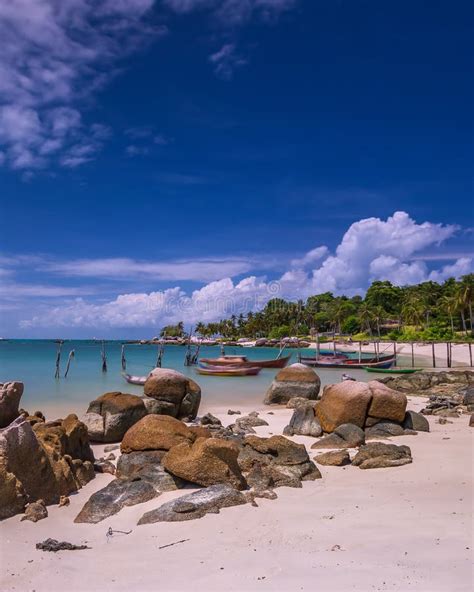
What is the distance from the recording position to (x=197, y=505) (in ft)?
24.4

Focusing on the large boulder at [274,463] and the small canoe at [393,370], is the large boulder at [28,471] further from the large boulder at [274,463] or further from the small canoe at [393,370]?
the small canoe at [393,370]

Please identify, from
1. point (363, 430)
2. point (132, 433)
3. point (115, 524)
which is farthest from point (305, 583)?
point (363, 430)

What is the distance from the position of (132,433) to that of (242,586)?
6521mm

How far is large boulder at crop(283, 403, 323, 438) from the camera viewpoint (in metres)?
14.2

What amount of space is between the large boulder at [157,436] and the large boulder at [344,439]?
3599mm

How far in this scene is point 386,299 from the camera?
112625 mm

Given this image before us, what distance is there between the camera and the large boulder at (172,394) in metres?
17.6

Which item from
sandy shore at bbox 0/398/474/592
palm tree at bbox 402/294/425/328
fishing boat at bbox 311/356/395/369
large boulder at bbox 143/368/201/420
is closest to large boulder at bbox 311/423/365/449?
sandy shore at bbox 0/398/474/592

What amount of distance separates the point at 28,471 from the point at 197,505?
2.97 meters

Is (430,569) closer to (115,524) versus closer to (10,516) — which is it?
(115,524)

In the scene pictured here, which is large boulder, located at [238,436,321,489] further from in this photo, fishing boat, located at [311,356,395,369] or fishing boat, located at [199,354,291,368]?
fishing boat, located at [311,356,395,369]

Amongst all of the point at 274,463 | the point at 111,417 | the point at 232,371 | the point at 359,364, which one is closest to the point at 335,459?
the point at 274,463

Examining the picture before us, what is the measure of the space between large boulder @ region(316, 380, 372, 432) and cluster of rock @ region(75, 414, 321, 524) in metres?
3.78

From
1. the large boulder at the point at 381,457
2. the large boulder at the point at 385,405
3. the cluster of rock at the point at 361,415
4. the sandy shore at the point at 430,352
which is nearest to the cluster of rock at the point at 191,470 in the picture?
the large boulder at the point at 381,457
